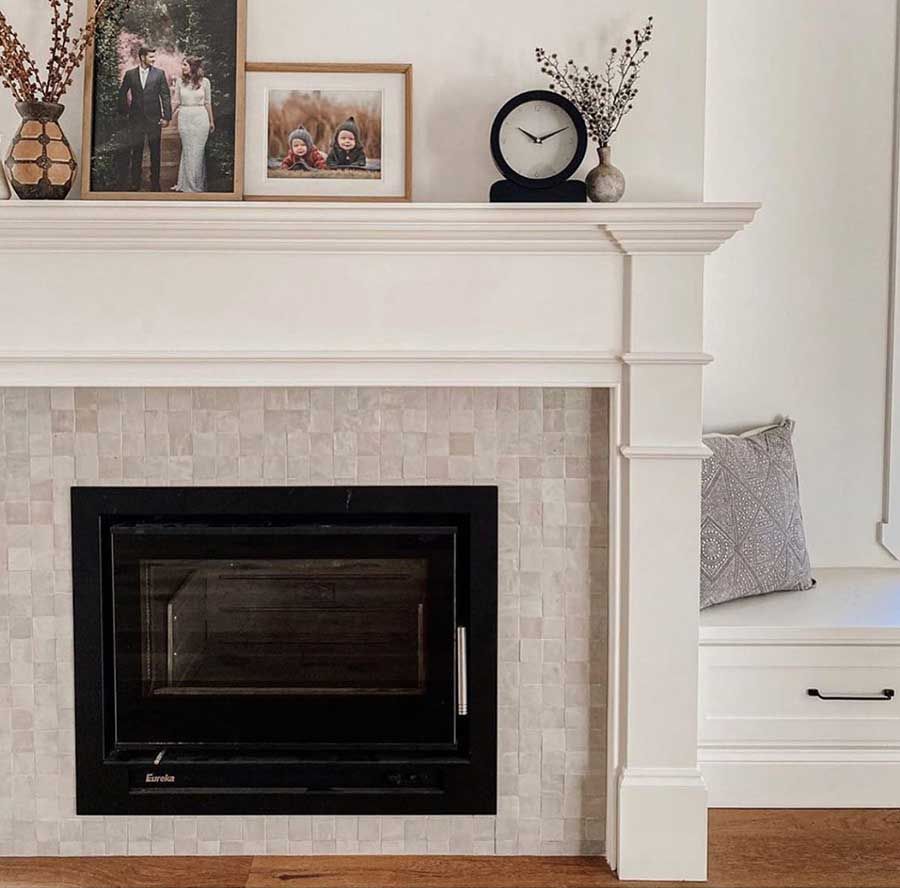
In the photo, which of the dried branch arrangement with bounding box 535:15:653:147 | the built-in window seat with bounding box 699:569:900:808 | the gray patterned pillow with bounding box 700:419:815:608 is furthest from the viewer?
the gray patterned pillow with bounding box 700:419:815:608

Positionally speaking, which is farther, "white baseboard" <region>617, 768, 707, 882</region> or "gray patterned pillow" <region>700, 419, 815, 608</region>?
"gray patterned pillow" <region>700, 419, 815, 608</region>

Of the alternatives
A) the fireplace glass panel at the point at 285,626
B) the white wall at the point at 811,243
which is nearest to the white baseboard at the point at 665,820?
the fireplace glass panel at the point at 285,626

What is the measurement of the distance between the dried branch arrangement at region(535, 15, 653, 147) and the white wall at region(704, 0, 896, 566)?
2.46ft

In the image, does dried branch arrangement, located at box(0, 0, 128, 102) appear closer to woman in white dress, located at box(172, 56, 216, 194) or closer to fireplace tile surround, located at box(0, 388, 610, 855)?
woman in white dress, located at box(172, 56, 216, 194)

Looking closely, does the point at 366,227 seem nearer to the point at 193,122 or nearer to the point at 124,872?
the point at 193,122

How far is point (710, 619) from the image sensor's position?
2695 mm

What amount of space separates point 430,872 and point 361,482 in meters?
0.84

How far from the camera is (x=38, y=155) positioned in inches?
88.5

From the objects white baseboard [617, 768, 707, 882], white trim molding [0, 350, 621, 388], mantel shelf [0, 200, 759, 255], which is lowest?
white baseboard [617, 768, 707, 882]

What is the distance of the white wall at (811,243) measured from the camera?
3.03 metres

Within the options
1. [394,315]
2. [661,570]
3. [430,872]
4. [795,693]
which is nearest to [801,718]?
[795,693]

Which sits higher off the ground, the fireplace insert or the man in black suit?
the man in black suit

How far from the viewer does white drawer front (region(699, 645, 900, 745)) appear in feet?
8.66

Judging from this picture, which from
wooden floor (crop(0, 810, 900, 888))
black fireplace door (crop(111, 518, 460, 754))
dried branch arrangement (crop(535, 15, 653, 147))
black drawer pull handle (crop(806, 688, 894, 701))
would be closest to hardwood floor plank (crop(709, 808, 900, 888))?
wooden floor (crop(0, 810, 900, 888))
